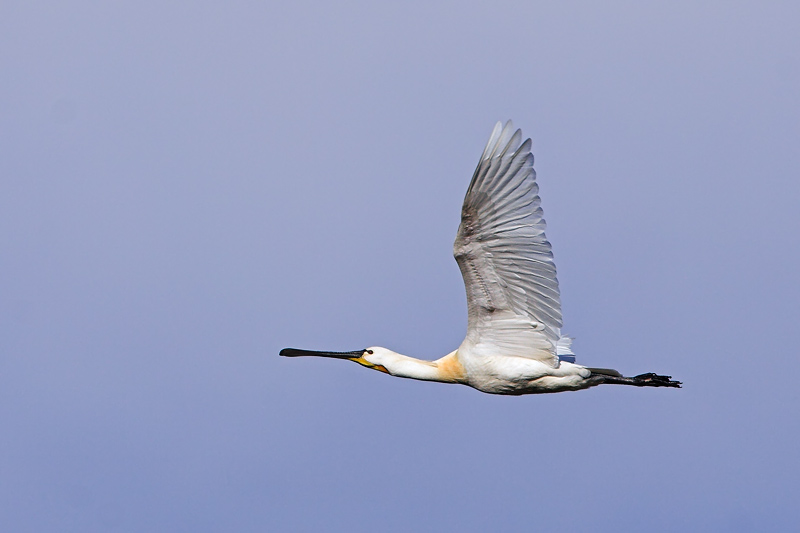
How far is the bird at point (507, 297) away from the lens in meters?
12.6

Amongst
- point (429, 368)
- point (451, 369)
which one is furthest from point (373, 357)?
point (451, 369)

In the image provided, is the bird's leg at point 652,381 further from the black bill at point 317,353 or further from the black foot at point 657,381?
the black bill at point 317,353

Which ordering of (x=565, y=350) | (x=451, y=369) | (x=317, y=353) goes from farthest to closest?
(x=317, y=353), (x=565, y=350), (x=451, y=369)

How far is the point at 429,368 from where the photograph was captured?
14.3 meters

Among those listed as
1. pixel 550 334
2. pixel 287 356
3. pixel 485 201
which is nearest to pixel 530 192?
pixel 485 201

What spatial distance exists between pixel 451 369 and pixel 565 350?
189 cm

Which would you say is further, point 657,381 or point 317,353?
point 317,353

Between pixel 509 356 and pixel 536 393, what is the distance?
67cm

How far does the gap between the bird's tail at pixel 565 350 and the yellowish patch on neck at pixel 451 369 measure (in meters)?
1.42

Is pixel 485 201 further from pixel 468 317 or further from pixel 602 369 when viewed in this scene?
pixel 602 369

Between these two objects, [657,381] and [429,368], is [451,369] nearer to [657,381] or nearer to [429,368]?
[429,368]

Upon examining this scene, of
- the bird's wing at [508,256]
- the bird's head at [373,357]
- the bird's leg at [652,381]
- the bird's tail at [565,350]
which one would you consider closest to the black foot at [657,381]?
the bird's leg at [652,381]

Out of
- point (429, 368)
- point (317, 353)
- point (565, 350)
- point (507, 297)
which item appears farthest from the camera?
point (317, 353)

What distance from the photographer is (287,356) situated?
646 inches
